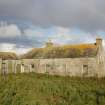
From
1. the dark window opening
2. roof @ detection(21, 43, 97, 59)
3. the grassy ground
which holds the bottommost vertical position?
the grassy ground

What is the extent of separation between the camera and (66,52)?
3862 cm

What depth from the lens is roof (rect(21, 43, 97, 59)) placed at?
3675 cm

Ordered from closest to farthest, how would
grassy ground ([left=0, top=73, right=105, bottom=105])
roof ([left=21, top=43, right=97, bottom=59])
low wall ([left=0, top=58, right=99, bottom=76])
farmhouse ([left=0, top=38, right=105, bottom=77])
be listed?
grassy ground ([left=0, top=73, right=105, bottom=105]) → low wall ([left=0, top=58, right=99, bottom=76]) → farmhouse ([left=0, top=38, right=105, bottom=77]) → roof ([left=21, top=43, right=97, bottom=59])

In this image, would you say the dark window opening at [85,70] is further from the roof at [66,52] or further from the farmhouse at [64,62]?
the roof at [66,52]

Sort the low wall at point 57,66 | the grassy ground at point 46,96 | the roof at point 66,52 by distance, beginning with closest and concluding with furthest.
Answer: the grassy ground at point 46,96 < the low wall at point 57,66 < the roof at point 66,52

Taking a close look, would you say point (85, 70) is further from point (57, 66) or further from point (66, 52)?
point (66, 52)

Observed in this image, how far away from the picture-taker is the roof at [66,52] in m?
36.7

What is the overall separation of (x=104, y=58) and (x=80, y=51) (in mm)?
3874

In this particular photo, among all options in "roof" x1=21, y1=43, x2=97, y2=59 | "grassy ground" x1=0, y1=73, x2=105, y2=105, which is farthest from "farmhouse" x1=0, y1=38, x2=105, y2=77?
"grassy ground" x1=0, y1=73, x2=105, y2=105

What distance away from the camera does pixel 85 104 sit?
16.3 metres

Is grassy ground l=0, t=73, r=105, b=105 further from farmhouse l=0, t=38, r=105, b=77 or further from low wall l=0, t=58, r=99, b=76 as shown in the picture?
farmhouse l=0, t=38, r=105, b=77

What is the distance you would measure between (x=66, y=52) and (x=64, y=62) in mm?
2354

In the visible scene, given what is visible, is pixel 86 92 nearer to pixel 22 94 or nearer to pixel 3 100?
pixel 22 94

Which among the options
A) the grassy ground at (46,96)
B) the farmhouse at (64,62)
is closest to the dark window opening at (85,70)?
the farmhouse at (64,62)
